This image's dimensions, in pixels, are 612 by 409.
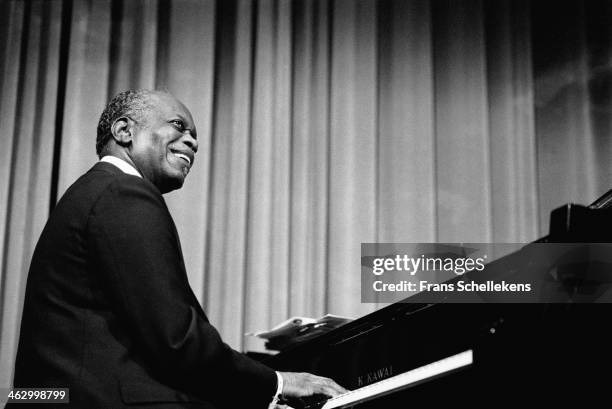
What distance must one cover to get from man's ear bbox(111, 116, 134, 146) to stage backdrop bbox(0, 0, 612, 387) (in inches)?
60.2

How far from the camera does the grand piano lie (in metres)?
1.34

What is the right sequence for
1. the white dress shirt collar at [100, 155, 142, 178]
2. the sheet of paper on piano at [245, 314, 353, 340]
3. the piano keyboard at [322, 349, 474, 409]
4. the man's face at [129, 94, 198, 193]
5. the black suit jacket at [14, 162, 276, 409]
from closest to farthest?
the piano keyboard at [322, 349, 474, 409]
the black suit jacket at [14, 162, 276, 409]
the white dress shirt collar at [100, 155, 142, 178]
the man's face at [129, 94, 198, 193]
the sheet of paper on piano at [245, 314, 353, 340]

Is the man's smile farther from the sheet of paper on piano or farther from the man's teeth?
the sheet of paper on piano

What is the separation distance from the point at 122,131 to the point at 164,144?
0.10m

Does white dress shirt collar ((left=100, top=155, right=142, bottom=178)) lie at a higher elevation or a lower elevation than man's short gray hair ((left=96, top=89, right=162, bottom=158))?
lower

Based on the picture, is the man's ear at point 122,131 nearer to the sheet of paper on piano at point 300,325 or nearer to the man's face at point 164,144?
the man's face at point 164,144

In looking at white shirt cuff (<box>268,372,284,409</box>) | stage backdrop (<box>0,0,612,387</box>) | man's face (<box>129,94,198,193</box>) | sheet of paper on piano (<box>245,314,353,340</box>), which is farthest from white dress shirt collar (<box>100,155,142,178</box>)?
stage backdrop (<box>0,0,612,387</box>)

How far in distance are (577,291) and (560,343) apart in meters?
0.11

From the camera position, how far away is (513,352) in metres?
1.37

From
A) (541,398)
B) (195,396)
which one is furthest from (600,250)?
(195,396)

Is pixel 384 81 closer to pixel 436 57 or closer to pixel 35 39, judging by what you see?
pixel 436 57

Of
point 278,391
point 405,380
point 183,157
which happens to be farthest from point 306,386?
point 183,157

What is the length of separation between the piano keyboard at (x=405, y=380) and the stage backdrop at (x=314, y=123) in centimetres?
173

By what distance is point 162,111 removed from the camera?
1952 millimetres
